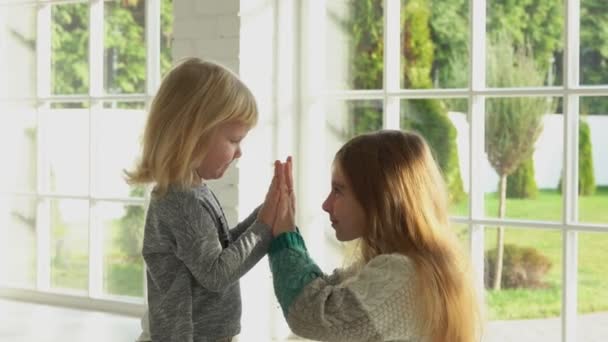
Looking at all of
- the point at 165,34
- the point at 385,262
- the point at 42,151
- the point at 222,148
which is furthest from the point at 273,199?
the point at 42,151

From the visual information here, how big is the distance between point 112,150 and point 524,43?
1584 mm

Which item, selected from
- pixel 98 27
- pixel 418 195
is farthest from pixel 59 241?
pixel 418 195

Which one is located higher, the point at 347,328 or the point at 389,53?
the point at 389,53

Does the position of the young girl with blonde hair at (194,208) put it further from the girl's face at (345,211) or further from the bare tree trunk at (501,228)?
the bare tree trunk at (501,228)

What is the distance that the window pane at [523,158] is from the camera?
2838 mm

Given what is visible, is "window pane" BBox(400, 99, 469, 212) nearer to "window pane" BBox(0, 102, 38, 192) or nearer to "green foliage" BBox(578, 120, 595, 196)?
"green foliage" BBox(578, 120, 595, 196)

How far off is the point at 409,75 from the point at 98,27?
4.12ft

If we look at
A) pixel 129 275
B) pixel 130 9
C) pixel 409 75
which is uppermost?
pixel 130 9

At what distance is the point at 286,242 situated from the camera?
7.39 ft

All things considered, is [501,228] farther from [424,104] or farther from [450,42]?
[450,42]

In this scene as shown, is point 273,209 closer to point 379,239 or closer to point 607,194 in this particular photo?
point 379,239

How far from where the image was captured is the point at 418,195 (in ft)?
7.21

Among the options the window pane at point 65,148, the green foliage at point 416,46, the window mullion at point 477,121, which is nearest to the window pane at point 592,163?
the window mullion at point 477,121

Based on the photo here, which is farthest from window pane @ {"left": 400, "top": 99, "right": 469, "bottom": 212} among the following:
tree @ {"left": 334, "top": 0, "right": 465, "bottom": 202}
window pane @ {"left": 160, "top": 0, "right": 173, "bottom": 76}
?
window pane @ {"left": 160, "top": 0, "right": 173, "bottom": 76}
